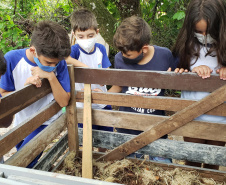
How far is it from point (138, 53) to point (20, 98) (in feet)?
3.80

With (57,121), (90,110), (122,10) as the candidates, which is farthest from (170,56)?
(122,10)

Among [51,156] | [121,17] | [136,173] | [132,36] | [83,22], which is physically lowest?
[136,173]

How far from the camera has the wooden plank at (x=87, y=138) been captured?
7.57ft

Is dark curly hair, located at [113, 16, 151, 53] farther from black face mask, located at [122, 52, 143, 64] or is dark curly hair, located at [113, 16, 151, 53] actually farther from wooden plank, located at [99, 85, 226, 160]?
wooden plank, located at [99, 85, 226, 160]

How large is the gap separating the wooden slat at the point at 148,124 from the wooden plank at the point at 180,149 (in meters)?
0.12

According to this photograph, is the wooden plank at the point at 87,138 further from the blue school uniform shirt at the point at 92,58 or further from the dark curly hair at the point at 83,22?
the dark curly hair at the point at 83,22

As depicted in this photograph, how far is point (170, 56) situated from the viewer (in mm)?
2283

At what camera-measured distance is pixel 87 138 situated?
2.36 metres

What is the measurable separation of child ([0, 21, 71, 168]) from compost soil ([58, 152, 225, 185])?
1.94 feet

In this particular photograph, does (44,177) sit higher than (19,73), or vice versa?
(19,73)

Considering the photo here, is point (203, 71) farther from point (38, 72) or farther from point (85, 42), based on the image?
point (38, 72)

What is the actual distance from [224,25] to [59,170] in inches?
87.4

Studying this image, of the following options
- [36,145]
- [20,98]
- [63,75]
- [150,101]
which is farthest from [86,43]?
[36,145]

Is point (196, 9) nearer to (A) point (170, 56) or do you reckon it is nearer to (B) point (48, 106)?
(A) point (170, 56)
